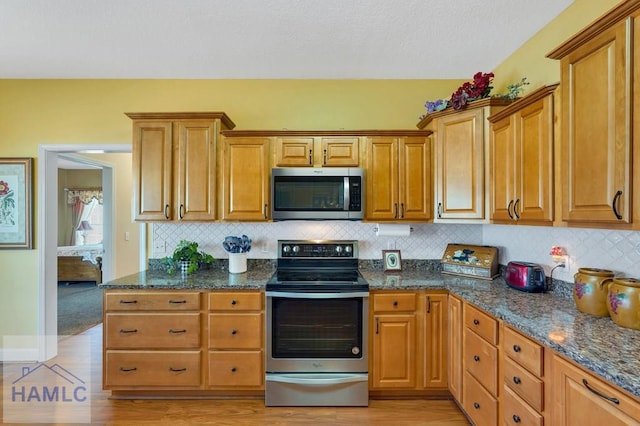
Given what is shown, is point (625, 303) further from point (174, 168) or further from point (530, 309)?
point (174, 168)

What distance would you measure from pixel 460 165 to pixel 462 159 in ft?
0.16

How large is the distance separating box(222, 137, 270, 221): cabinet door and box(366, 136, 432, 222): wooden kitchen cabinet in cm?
93

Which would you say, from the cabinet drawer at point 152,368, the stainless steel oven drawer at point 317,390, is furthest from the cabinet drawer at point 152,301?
the stainless steel oven drawer at point 317,390

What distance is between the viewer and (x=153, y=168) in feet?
8.48

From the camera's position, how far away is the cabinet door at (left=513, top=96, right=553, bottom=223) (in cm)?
168

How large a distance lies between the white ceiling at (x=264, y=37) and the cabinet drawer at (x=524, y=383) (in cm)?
218

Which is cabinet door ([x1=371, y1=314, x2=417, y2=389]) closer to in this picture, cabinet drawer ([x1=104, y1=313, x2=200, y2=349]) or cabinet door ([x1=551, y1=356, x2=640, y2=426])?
cabinet door ([x1=551, y1=356, x2=640, y2=426])

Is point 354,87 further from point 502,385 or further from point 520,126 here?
point 502,385

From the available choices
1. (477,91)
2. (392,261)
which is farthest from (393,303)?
(477,91)

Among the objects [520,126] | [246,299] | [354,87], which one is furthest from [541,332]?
[354,87]

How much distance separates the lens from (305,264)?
287 cm

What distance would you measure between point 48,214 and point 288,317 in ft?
8.71

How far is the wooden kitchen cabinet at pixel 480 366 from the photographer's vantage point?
1.74 m

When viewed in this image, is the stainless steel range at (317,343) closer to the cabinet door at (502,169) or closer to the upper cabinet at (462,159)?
the upper cabinet at (462,159)
